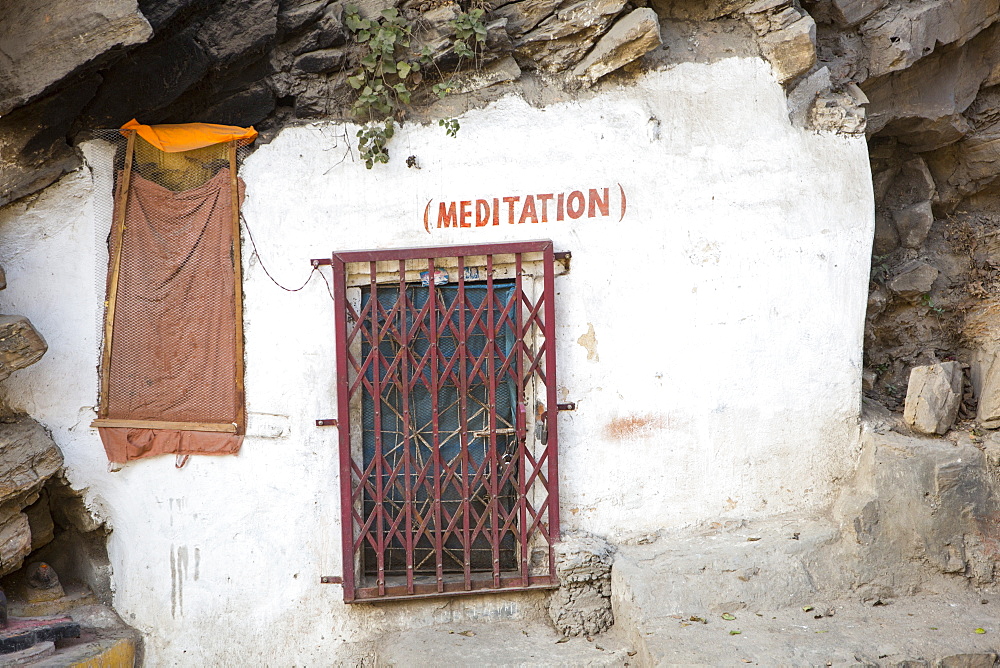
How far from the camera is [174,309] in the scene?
5434 millimetres

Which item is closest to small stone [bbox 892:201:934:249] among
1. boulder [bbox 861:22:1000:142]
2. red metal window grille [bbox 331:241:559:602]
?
boulder [bbox 861:22:1000:142]

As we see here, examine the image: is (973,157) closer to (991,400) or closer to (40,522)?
(991,400)

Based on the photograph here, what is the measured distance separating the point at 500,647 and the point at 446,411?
1.50 m

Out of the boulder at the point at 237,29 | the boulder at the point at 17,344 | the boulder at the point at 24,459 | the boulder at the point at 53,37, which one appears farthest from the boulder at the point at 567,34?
the boulder at the point at 24,459

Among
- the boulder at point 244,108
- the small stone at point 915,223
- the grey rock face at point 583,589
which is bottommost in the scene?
the grey rock face at point 583,589

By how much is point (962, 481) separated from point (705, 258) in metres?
2.06

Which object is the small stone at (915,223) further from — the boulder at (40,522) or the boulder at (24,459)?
the boulder at (40,522)

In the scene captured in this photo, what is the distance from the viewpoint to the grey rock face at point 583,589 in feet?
17.4

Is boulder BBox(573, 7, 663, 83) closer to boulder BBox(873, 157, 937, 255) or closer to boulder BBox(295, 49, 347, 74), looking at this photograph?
boulder BBox(295, 49, 347, 74)

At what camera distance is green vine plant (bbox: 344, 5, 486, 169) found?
538cm

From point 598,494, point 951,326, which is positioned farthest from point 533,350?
point 951,326

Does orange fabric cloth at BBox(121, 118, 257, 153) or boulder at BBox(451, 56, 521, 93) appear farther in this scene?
boulder at BBox(451, 56, 521, 93)

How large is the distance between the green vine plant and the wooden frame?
939 millimetres

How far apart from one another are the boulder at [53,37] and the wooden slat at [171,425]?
2.00 m
